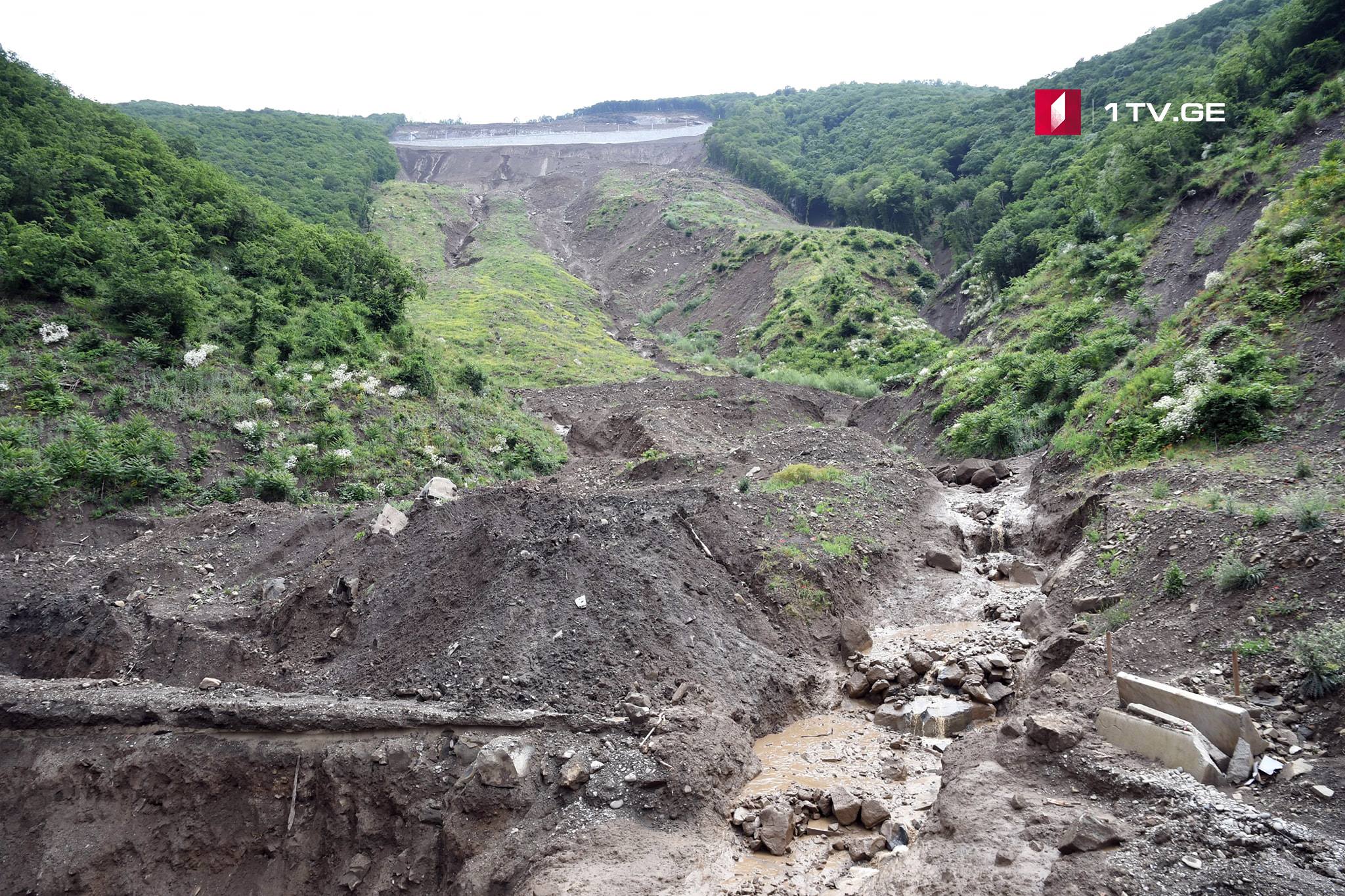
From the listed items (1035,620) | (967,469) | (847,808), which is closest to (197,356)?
(847,808)

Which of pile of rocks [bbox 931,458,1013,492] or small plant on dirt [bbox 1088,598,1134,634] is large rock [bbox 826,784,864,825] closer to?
small plant on dirt [bbox 1088,598,1134,634]

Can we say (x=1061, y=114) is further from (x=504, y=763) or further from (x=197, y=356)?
(x=504, y=763)

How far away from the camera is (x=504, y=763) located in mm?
8344

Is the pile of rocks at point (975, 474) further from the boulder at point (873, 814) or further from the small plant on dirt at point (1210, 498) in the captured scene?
the boulder at point (873, 814)

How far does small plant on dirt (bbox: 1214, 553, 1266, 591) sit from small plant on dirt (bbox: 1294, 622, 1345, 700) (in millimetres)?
1467

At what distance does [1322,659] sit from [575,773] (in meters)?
7.56

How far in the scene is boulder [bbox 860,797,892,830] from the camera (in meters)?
7.89

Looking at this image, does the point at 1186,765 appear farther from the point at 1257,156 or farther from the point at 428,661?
the point at 1257,156

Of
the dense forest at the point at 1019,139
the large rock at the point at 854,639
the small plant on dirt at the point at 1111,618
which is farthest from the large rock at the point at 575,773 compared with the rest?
the dense forest at the point at 1019,139

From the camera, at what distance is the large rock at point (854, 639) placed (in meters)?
12.4

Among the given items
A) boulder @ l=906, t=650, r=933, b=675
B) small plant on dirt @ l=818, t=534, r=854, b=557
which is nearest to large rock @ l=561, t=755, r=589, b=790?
boulder @ l=906, t=650, r=933, b=675

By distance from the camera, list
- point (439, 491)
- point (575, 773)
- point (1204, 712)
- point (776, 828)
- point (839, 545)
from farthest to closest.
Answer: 1. point (439, 491)
2. point (839, 545)
3. point (575, 773)
4. point (776, 828)
5. point (1204, 712)

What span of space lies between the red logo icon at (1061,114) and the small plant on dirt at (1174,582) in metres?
50.4

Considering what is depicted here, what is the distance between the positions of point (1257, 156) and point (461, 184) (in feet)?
268
